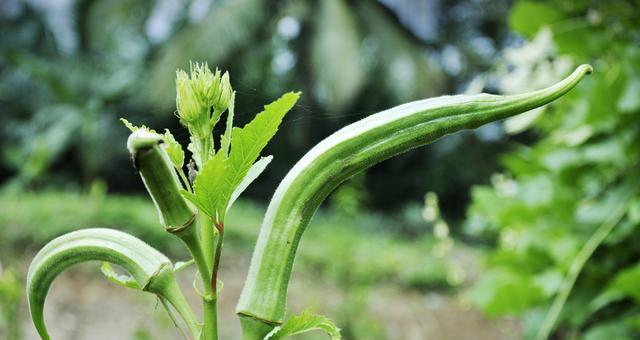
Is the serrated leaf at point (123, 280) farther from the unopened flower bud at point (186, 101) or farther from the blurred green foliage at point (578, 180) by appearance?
the blurred green foliage at point (578, 180)

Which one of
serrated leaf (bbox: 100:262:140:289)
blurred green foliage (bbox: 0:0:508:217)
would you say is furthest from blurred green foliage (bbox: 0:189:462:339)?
serrated leaf (bbox: 100:262:140:289)

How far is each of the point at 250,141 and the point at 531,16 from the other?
4.51ft

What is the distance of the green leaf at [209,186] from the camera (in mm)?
335

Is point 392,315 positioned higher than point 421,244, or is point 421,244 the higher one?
point 421,244

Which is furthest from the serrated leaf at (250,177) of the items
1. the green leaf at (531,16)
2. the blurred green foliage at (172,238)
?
the blurred green foliage at (172,238)

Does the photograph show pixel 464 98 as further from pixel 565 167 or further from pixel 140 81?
pixel 140 81

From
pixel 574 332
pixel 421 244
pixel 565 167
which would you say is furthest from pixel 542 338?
pixel 421 244

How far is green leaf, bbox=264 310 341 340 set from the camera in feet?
1.17

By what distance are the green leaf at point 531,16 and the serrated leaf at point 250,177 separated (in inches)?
51.4

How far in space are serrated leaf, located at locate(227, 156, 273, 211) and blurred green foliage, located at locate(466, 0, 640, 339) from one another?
104 cm

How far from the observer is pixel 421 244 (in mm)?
8633

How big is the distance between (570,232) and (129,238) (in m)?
1.27

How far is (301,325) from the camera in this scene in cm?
36

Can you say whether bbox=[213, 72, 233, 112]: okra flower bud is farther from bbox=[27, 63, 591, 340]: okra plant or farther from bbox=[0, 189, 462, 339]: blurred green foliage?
bbox=[0, 189, 462, 339]: blurred green foliage
